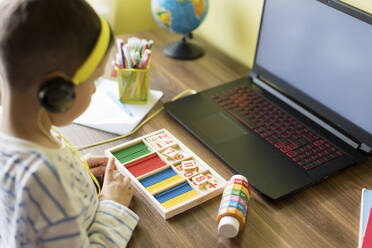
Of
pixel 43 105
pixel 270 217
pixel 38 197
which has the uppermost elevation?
pixel 43 105

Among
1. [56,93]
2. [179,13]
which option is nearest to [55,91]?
[56,93]

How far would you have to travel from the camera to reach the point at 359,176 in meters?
0.91

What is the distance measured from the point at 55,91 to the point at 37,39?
0.07m

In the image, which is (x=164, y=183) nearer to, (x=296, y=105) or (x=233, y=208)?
(x=233, y=208)

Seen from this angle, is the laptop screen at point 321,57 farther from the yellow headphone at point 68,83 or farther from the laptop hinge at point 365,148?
the yellow headphone at point 68,83

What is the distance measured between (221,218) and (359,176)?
0.38 metres

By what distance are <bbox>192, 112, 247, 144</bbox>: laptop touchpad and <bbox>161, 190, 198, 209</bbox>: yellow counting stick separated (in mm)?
177

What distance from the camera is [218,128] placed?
102cm

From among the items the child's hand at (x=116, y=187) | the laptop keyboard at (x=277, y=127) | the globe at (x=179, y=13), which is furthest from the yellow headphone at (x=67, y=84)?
the globe at (x=179, y=13)

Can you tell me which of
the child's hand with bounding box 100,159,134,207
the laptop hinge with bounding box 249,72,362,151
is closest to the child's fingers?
the child's hand with bounding box 100,159,134,207

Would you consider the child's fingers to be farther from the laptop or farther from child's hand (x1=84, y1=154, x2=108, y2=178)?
the laptop

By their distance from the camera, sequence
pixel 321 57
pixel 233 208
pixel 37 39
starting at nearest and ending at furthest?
pixel 37 39 → pixel 233 208 → pixel 321 57

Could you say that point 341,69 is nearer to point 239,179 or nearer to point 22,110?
point 239,179

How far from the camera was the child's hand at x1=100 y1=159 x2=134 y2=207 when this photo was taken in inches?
31.2
